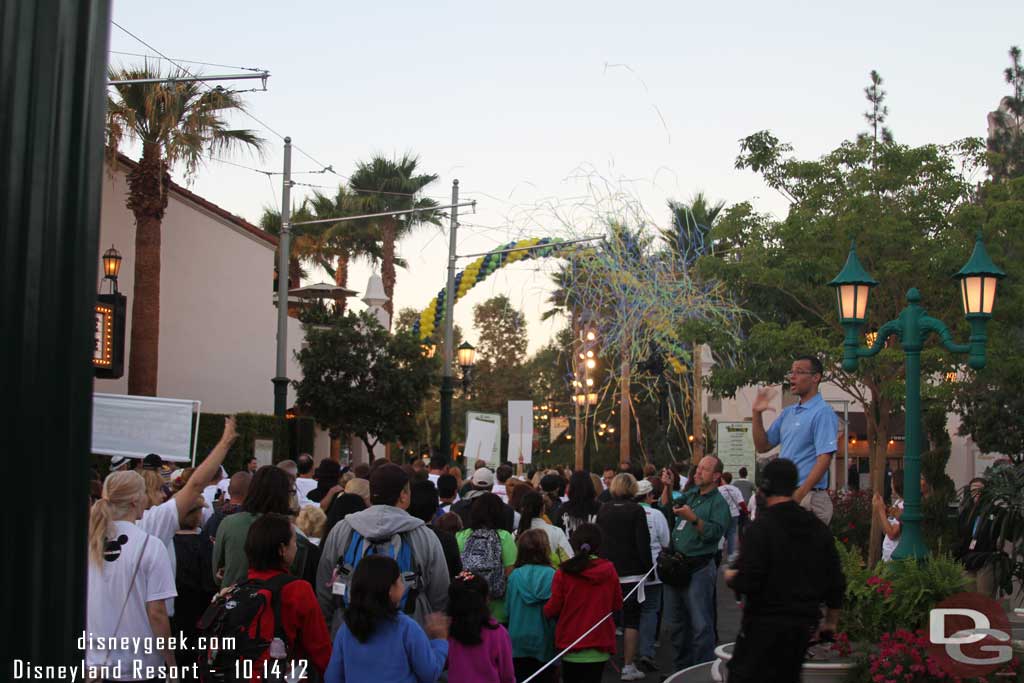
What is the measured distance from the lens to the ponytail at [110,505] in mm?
5754

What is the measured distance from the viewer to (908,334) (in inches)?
426

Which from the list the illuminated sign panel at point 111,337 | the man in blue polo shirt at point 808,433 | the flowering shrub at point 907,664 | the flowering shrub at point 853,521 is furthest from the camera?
the flowering shrub at point 853,521

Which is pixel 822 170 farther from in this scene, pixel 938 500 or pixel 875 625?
pixel 875 625

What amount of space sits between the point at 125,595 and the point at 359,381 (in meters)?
30.2

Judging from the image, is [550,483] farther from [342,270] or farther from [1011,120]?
[1011,120]

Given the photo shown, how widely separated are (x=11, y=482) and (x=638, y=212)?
73.2ft

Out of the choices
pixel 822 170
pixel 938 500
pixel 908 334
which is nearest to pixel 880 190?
pixel 822 170

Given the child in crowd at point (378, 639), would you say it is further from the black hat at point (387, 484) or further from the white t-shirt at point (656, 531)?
the white t-shirt at point (656, 531)

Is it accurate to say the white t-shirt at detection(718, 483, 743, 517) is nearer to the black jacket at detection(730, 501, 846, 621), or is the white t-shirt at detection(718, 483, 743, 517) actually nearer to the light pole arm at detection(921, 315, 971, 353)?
the light pole arm at detection(921, 315, 971, 353)

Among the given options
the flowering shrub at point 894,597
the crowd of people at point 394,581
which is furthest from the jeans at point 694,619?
the flowering shrub at point 894,597

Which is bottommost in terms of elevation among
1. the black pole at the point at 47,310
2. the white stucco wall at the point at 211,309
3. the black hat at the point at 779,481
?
the black hat at the point at 779,481

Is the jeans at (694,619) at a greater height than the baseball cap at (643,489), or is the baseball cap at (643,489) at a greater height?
the baseball cap at (643,489)

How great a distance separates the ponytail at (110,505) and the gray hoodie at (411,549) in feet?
3.74

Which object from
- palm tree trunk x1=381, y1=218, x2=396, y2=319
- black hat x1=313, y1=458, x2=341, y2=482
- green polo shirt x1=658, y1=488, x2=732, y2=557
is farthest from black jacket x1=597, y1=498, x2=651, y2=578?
palm tree trunk x1=381, y1=218, x2=396, y2=319
